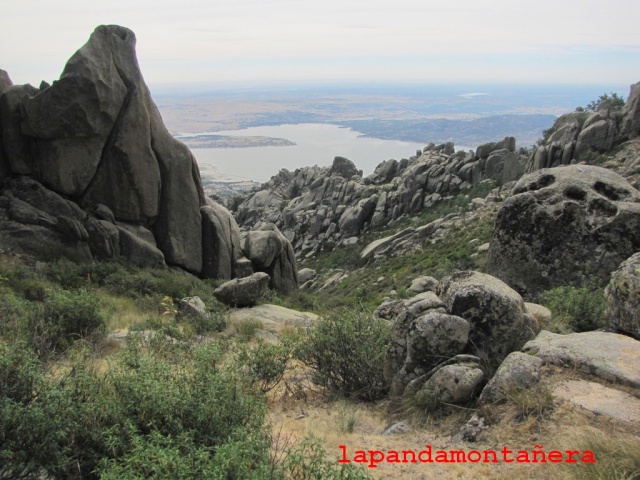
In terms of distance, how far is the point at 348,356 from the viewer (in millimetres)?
7789

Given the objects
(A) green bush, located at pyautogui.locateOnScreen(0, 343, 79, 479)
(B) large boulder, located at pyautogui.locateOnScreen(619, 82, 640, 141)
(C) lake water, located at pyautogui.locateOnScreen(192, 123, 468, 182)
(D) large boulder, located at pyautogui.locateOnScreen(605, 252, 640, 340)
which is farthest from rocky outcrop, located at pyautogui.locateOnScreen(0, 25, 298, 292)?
(C) lake water, located at pyautogui.locateOnScreen(192, 123, 468, 182)

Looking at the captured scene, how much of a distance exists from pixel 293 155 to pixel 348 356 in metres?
143

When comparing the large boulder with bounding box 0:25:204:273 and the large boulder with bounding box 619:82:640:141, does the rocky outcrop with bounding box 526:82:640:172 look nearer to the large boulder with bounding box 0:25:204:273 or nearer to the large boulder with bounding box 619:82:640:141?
the large boulder with bounding box 619:82:640:141

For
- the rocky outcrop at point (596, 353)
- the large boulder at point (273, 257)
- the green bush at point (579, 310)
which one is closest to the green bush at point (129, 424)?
the rocky outcrop at point (596, 353)

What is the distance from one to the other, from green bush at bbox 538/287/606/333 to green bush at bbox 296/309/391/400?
324 centimetres

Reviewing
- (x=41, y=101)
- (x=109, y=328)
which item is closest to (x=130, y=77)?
(x=41, y=101)

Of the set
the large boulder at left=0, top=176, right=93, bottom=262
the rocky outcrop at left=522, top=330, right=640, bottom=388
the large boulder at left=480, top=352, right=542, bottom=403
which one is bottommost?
the large boulder at left=0, top=176, right=93, bottom=262

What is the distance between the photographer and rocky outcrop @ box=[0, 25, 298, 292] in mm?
17578

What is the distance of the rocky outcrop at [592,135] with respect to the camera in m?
33.9

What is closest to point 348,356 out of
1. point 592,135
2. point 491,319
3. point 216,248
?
point 491,319

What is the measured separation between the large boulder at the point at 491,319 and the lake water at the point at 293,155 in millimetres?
99436

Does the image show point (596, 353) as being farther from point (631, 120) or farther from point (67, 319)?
point (631, 120)

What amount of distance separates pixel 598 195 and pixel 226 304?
11981mm

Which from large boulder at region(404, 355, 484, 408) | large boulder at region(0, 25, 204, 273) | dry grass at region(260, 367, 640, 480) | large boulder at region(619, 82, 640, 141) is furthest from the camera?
large boulder at region(619, 82, 640, 141)
